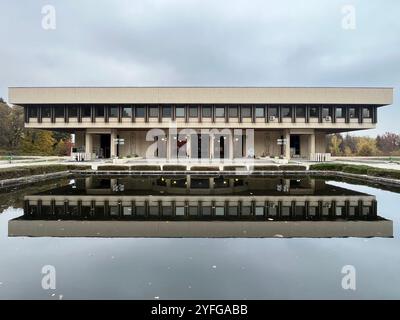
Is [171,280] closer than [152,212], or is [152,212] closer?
[171,280]

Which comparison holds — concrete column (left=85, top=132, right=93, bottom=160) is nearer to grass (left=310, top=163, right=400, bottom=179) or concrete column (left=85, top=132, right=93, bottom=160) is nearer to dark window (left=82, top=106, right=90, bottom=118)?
dark window (left=82, top=106, right=90, bottom=118)

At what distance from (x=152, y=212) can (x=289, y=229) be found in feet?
15.2

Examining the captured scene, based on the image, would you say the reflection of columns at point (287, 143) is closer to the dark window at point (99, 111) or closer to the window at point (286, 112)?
the window at point (286, 112)

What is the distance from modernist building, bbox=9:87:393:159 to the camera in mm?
38531

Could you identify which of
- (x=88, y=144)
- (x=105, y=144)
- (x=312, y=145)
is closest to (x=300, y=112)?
(x=312, y=145)

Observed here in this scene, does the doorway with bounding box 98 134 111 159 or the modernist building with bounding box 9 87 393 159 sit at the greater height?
the modernist building with bounding box 9 87 393 159

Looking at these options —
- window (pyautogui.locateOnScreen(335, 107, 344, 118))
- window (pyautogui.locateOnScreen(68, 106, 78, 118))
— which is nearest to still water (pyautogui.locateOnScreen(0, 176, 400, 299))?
window (pyautogui.locateOnScreen(68, 106, 78, 118))

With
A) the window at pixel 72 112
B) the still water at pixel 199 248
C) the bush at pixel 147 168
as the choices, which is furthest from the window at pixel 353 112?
the window at pixel 72 112

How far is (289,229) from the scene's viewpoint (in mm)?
8461

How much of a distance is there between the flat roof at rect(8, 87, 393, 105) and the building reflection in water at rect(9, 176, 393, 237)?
83.9 ft

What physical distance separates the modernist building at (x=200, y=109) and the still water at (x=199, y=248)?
90.0ft

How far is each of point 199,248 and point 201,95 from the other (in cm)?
3325
